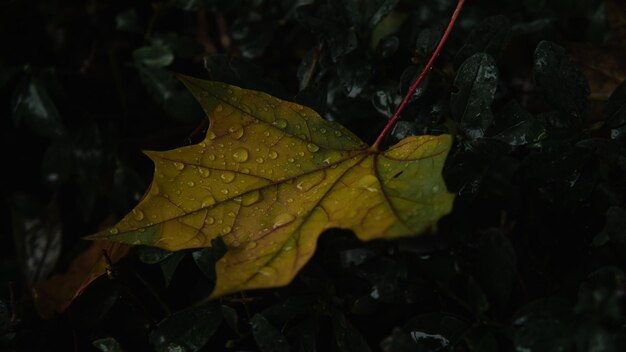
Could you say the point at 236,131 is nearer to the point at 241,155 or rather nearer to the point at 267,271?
the point at 241,155

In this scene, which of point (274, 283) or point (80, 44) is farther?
point (80, 44)

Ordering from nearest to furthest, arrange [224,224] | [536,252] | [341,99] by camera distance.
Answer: [224,224], [536,252], [341,99]

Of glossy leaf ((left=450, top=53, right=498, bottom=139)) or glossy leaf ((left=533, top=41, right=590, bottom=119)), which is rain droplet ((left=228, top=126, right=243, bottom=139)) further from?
glossy leaf ((left=533, top=41, right=590, bottom=119))

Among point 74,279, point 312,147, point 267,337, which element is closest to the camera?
point 267,337

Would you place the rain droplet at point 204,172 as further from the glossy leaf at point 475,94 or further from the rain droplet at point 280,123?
the glossy leaf at point 475,94

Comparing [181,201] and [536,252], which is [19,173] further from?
[536,252]

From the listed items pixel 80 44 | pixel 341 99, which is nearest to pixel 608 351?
pixel 341 99

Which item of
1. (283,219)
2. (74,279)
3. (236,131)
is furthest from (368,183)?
(74,279)
